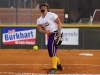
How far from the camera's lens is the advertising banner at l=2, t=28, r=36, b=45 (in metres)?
17.9

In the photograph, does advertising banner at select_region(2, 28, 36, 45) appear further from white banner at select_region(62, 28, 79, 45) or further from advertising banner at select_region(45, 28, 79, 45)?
white banner at select_region(62, 28, 79, 45)

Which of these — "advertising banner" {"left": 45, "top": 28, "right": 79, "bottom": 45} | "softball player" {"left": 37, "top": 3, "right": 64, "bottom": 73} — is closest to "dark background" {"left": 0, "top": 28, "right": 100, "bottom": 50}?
"advertising banner" {"left": 45, "top": 28, "right": 79, "bottom": 45}

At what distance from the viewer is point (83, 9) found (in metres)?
32.7

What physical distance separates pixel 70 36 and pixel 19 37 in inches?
107

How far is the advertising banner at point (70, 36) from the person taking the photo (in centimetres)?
1781

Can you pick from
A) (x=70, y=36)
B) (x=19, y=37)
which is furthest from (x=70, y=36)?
(x=19, y=37)

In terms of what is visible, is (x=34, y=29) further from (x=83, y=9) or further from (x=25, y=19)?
(x=83, y=9)

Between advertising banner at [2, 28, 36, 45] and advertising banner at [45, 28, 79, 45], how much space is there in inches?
31.6

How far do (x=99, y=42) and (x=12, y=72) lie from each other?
10.2 meters

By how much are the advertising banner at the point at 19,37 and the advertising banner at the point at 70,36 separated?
80 centimetres

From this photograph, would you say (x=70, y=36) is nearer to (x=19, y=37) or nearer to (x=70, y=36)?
(x=70, y=36)

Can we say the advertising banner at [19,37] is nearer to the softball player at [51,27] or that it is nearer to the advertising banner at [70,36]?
the advertising banner at [70,36]

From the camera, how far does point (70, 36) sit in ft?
58.4

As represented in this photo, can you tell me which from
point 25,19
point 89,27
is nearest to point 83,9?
point 25,19
